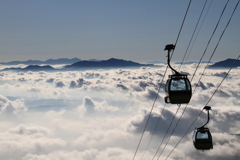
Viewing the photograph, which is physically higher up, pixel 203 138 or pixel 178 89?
pixel 178 89

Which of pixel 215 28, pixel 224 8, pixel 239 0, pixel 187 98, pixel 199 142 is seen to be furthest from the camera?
pixel 199 142

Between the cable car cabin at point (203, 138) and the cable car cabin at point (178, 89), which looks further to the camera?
the cable car cabin at point (203, 138)

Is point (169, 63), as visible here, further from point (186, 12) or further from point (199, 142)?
point (199, 142)

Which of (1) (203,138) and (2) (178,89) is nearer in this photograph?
(2) (178,89)

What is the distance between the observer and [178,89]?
10070 millimetres

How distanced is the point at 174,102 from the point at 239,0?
493 centimetres

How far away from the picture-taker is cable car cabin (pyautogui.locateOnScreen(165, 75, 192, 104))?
10039 mm

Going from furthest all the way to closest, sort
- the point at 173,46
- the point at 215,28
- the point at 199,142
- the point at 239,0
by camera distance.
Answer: the point at 199,142
the point at 173,46
the point at 215,28
the point at 239,0

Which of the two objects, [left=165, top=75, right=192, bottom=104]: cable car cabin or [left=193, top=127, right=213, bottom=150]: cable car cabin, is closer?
[left=165, top=75, right=192, bottom=104]: cable car cabin

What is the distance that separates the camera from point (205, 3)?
8391 mm

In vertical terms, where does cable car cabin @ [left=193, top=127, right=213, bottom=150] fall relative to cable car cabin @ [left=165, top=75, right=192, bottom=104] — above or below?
below

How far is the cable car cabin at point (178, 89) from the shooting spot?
10.0 m

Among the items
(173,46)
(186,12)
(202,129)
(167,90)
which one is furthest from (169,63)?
(202,129)

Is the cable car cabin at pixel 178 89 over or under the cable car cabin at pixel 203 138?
over
